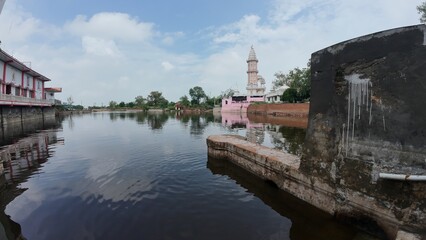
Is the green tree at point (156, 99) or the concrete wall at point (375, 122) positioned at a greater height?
the green tree at point (156, 99)

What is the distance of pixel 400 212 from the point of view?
3.85m

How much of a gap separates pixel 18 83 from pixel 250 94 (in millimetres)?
50206

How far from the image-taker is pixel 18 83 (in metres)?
33.1

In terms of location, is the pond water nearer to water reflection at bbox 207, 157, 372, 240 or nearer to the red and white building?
water reflection at bbox 207, 157, 372, 240

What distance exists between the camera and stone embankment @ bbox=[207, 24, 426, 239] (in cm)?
376

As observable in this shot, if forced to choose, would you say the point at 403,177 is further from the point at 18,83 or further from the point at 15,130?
the point at 18,83

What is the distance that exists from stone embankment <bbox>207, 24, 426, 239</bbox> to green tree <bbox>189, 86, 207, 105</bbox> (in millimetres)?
90391

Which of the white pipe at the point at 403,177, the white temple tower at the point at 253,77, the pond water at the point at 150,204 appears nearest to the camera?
the white pipe at the point at 403,177

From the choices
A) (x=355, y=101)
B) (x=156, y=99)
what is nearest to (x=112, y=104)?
(x=156, y=99)

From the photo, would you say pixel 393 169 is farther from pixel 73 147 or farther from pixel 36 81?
pixel 36 81

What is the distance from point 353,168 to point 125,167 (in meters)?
7.63

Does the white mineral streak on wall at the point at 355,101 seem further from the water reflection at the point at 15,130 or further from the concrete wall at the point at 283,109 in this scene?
the concrete wall at the point at 283,109

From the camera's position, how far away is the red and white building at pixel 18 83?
26.2 meters

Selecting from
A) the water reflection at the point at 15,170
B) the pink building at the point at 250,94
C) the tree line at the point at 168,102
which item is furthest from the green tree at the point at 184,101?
the water reflection at the point at 15,170
